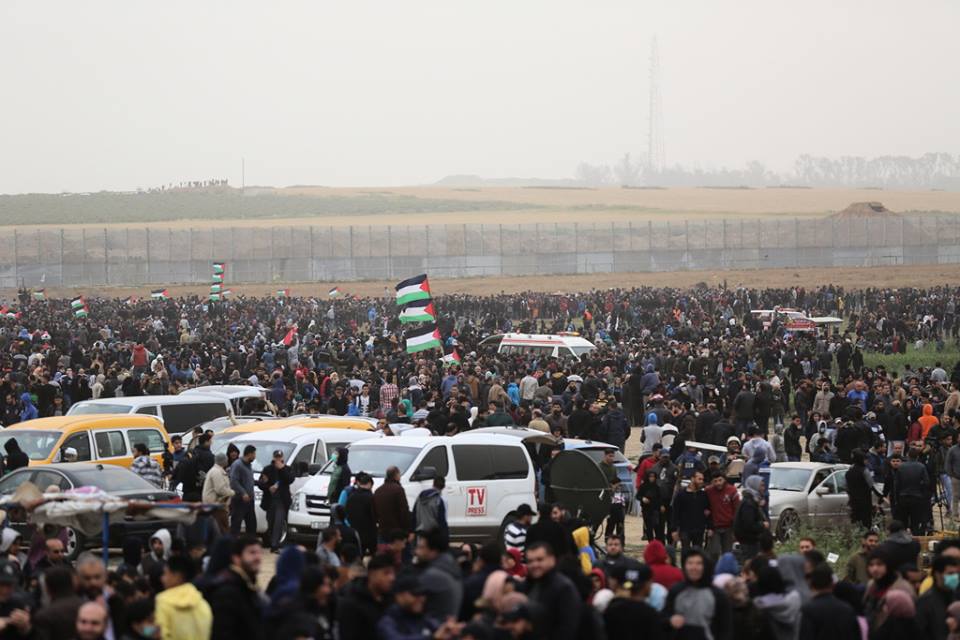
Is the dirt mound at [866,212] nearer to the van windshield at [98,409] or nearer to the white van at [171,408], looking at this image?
the white van at [171,408]

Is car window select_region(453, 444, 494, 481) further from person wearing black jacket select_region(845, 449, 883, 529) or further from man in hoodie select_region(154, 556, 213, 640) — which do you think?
man in hoodie select_region(154, 556, 213, 640)

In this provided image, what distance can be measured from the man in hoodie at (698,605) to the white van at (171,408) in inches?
547

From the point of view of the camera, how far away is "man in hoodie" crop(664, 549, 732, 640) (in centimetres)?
882

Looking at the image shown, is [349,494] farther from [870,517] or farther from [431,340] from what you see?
[431,340]

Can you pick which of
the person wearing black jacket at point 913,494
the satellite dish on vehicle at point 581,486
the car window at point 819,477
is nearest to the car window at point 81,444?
the satellite dish on vehicle at point 581,486

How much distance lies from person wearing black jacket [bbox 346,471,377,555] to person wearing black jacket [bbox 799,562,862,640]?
5946 millimetres

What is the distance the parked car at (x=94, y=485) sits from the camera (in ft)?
50.6

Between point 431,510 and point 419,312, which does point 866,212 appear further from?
point 431,510

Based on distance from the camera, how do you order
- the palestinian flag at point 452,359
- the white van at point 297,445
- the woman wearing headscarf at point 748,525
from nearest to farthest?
1. the woman wearing headscarf at point 748,525
2. the white van at point 297,445
3. the palestinian flag at point 452,359

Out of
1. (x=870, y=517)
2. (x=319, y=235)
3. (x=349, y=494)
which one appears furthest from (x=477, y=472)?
(x=319, y=235)

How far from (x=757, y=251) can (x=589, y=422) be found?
7890 centimetres

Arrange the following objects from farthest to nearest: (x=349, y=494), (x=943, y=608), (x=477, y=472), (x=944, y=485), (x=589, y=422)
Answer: (x=589, y=422) → (x=944, y=485) → (x=477, y=472) → (x=349, y=494) → (x=943, y=608)

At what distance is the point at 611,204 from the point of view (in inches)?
6535

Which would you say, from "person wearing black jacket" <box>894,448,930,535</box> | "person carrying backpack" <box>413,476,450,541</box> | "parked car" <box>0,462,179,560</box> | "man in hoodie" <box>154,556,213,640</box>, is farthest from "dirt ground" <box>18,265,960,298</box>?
"man in hoodie" <box>154,556,213,640</box>
